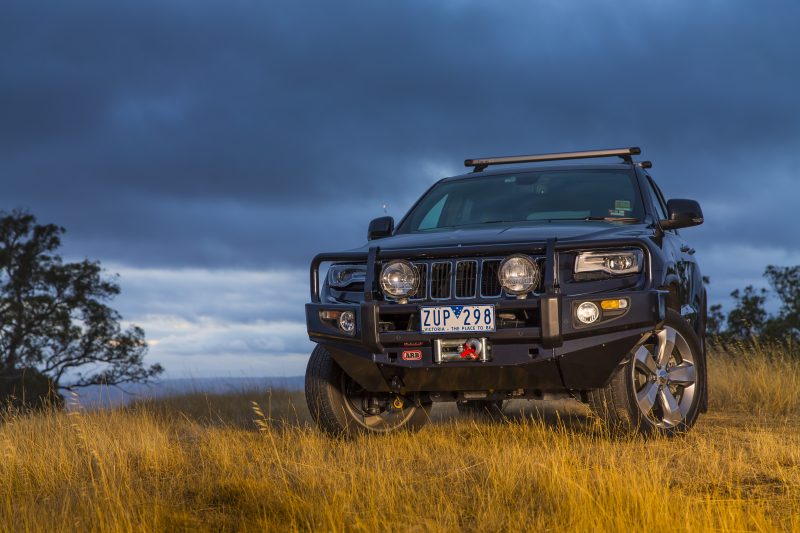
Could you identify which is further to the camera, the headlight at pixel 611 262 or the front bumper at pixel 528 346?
the headlight at pixel 611 262

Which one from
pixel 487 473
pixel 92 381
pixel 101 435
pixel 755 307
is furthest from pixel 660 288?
pixel 92 381

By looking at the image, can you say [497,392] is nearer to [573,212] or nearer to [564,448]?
[564,448]

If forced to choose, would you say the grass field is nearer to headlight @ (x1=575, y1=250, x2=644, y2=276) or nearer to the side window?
headlight @ (x1=575, y1=250, x2=644, y2=276)

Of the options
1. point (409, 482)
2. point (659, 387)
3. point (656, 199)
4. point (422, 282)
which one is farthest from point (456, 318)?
point (656, 199)

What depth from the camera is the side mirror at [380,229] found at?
758 cm

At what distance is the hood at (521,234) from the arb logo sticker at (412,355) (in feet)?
2.19

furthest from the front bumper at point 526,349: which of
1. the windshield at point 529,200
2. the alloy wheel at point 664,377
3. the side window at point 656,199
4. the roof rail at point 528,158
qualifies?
the roof rail at point 528,158

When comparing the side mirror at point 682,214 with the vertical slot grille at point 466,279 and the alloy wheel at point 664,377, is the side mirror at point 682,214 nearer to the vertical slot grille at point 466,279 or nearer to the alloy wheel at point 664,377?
the alloy wheel at point 664,377

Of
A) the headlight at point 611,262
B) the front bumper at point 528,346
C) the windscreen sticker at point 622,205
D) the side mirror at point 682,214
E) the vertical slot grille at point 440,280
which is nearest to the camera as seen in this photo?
the front bumper at point 528,346

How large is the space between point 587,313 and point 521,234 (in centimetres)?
70

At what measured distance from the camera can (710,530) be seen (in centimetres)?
375

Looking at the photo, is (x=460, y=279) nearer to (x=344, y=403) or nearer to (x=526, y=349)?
(x=526, y=349)

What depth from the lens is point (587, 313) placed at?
19.2 feet

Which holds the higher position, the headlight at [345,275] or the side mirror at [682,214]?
the side mirror at [682,214]
